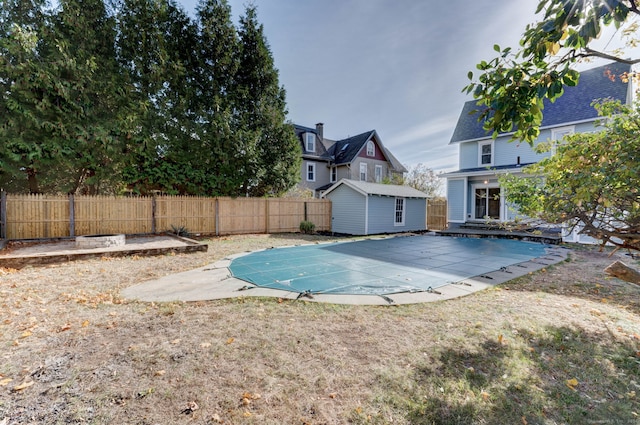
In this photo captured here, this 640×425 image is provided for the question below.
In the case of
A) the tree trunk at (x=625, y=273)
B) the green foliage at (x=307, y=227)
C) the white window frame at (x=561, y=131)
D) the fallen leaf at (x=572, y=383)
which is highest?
the white window frame at (x=561, y=131)

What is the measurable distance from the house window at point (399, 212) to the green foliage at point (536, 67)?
13896 mm

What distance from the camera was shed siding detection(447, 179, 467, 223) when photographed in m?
16.6

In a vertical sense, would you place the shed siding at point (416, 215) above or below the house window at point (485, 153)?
below

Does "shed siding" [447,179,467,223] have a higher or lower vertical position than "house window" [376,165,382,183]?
lower

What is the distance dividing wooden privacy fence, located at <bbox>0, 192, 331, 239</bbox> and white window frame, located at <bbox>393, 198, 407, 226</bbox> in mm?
3879

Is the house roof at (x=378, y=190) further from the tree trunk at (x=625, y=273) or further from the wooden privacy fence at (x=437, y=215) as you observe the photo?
the tree trunk at (x=625, y=273)

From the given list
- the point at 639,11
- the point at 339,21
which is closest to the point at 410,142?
the point at 339,21

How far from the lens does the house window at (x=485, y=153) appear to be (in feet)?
52.3

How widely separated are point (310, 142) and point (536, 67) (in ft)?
70.7

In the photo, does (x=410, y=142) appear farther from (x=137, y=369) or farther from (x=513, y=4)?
(x=137, y=369)

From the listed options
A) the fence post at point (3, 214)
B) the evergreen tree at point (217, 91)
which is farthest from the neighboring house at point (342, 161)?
the fence post at point (3, 214)

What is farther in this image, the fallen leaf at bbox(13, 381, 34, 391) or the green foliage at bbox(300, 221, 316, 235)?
the green foliage at bbox(300, 221, 316, 235)

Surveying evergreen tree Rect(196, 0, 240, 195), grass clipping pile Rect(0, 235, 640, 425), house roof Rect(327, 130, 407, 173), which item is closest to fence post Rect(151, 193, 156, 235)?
evergreen tree Rect(196, 0, 240, 195)

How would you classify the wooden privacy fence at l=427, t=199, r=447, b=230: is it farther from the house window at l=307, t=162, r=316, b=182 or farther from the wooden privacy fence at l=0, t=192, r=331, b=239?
the house window at l=307, t=162, r=316, b=182
